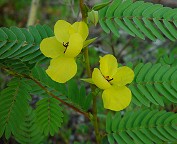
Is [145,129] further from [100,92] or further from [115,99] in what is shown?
[115,99]

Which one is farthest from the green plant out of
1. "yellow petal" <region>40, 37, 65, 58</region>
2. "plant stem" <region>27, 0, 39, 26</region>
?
"plant stem" <region>27, 0, 39, 26</region>

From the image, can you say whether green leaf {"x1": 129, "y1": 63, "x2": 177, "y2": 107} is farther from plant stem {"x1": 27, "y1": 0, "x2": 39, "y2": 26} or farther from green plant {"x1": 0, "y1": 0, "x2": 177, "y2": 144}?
plant stem {"x1": 27, "y1": 0, "x2": 39, "y2": 26}

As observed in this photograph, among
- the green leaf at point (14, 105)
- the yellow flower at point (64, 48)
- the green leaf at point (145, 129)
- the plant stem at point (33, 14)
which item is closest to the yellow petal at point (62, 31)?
the yellow flower at point (64, 48)

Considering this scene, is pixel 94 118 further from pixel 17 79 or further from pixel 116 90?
pixel 17 79

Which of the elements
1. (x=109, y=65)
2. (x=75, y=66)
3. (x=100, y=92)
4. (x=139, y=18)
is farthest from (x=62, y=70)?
(x=139, y=18)

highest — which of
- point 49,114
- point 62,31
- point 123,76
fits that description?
point 62,31

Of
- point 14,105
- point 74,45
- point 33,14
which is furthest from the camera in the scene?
point 33,14

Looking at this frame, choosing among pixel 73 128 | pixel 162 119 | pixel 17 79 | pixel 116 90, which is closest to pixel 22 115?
pixel 17 79
